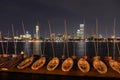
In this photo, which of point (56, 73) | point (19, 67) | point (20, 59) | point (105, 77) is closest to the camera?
point (105, 77)

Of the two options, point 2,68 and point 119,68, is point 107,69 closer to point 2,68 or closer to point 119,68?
point 119,68

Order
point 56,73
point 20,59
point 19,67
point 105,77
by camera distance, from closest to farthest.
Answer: point 105,77 < point 56,73 < point 19,67 < point 20,59

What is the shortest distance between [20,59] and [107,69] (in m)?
9.76

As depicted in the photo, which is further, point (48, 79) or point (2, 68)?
point (2, 68)

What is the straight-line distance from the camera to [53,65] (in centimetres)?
1980

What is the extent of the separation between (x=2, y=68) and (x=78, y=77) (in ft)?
24.6

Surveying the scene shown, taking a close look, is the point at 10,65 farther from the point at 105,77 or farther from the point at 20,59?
the point at 105,77

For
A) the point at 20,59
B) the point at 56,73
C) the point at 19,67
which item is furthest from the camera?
the point at 20,59

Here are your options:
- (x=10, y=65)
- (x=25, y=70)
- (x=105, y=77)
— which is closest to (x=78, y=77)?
(x=105, y=77)

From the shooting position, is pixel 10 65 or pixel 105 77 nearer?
pixel 105 77

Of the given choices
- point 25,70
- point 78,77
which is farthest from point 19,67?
point 78,77

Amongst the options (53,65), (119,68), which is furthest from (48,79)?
(119,68)

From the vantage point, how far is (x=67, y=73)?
59.4ft

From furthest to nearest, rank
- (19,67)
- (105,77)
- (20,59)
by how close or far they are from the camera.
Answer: (20,59) → (19,67) → (105,77)
